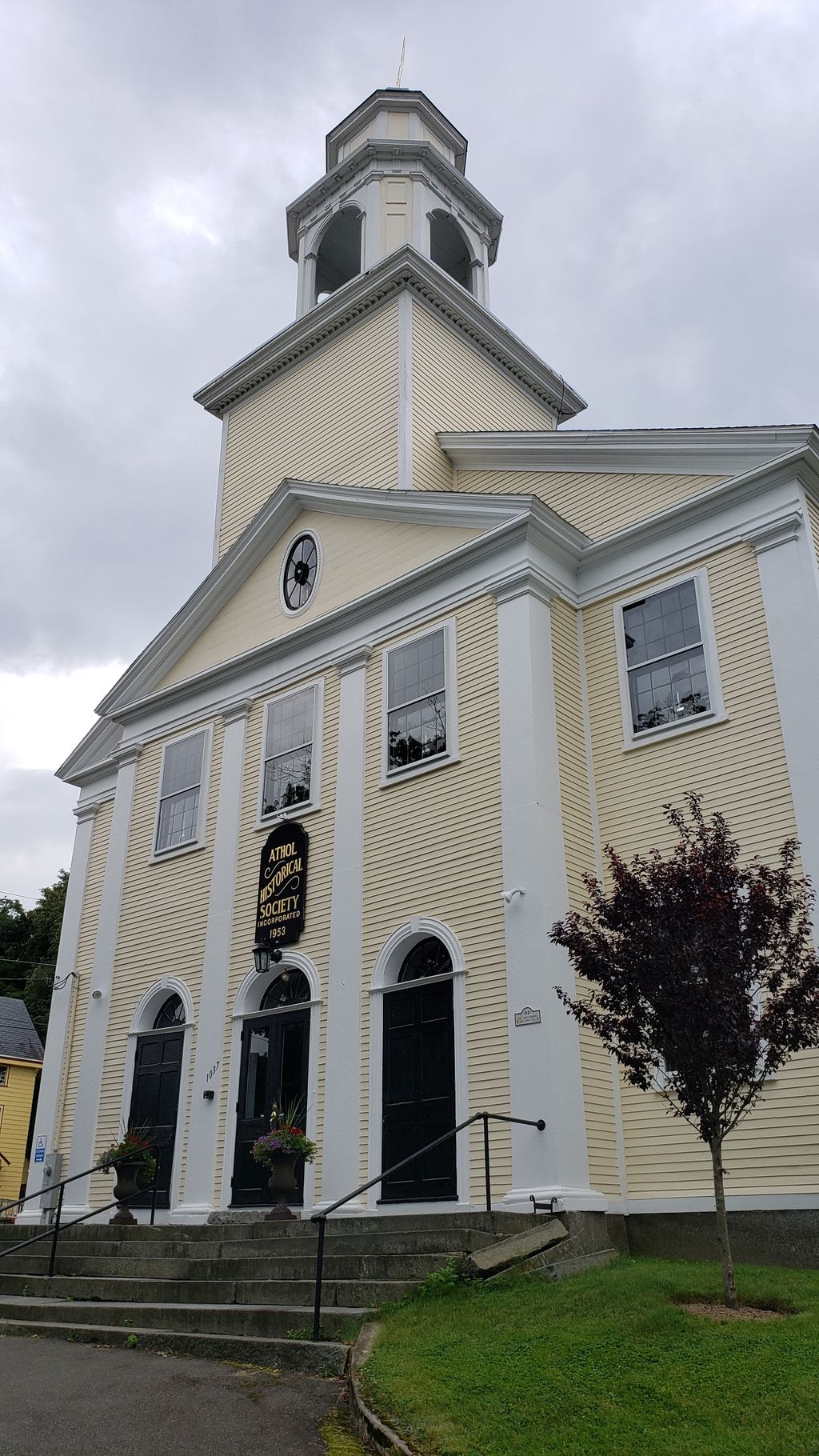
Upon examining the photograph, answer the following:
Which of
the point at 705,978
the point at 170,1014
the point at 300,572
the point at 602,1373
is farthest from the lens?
the point at 300,572

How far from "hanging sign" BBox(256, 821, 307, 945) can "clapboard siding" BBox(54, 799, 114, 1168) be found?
448 cm

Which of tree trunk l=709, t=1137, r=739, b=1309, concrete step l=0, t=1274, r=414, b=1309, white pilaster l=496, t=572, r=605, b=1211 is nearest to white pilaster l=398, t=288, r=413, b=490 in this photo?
white pilaster l=496, t=572, r=605, b=1211

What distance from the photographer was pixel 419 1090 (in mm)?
13820

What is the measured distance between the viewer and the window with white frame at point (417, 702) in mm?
15469

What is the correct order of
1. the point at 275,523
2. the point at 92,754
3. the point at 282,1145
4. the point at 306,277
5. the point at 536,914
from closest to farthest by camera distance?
the point at 536,914 < the point at 282,1145 < the point at 275,523 < the point at 92,754 < the point at 306,277

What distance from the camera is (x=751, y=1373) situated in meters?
6.80

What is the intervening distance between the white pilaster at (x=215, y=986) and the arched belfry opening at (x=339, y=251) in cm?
1164

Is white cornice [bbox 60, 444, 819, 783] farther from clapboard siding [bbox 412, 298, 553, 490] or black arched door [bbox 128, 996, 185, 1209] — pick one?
black arched door [bbox 128, 996, 185, 1209]

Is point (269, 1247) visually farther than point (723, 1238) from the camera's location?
Yes

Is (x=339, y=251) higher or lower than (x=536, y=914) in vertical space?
higher

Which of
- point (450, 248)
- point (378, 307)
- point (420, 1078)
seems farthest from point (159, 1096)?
point (450, 248)

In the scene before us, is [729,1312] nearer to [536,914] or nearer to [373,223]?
[536,914]

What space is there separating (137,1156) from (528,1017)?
6.37m

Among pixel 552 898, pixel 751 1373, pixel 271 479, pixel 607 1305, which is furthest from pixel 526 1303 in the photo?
pixel 271 479
